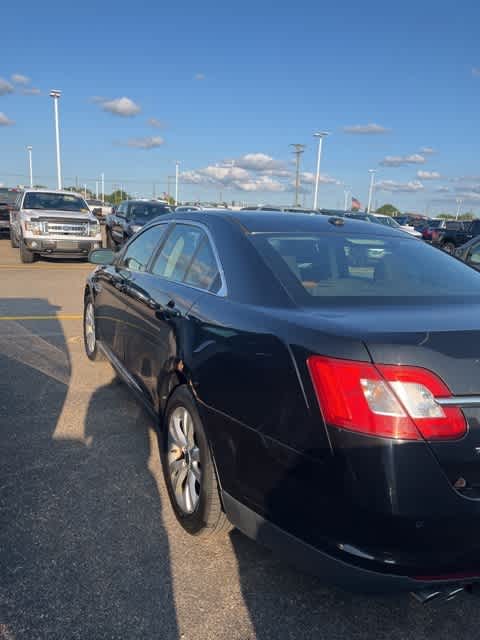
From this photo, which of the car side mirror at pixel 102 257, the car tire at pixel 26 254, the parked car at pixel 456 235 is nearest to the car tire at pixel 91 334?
the car side mirror at pixel 102 257

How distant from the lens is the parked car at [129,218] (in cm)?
1742

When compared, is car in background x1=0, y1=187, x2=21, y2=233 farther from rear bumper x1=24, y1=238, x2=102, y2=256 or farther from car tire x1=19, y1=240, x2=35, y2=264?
rear bumper x1=24, y1=238, x2=102, y2=256

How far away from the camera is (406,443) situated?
5.57ft

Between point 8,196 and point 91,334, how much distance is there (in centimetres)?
1752

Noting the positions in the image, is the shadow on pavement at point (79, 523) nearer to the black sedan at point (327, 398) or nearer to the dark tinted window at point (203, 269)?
the black sedan at point (327, 398)

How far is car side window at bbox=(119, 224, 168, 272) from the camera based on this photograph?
159 inches

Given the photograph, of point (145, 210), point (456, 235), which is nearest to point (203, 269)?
point (145, 210)

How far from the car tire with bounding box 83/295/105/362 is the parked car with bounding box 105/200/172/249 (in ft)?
38.9

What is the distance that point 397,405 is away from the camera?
1719 millimetres

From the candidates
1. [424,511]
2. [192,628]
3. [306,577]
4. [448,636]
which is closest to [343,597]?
[306,577]

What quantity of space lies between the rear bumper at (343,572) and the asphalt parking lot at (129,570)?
39cm

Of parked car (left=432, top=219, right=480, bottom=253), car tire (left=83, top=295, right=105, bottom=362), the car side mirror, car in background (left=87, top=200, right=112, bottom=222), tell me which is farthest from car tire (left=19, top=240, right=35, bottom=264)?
parked car (left=432, top=219, right=480, bottom=253)

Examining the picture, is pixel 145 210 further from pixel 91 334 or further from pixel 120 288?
pixel 120 288

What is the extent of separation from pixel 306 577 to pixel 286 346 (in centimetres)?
119
